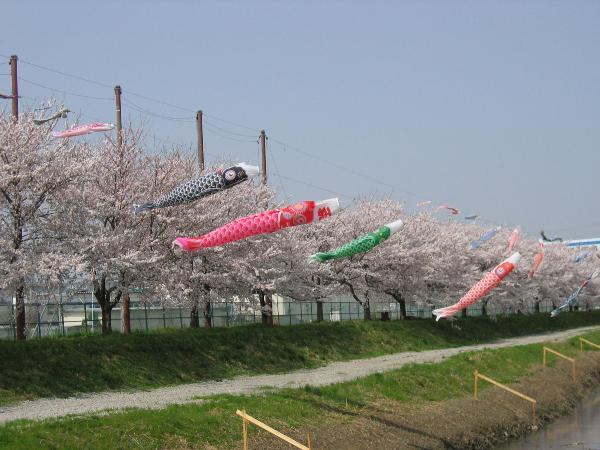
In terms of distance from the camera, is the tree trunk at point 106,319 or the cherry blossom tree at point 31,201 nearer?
the cherry blossom tree at point 31,201

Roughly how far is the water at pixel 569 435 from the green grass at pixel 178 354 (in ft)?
29.2

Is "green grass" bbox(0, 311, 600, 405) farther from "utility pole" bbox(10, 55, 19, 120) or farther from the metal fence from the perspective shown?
"utility pole" bbox(10, 55, 19, 120)

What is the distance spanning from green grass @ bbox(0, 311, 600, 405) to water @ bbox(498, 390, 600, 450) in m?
8.91

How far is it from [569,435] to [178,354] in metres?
11.7

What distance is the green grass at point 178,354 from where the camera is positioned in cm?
2145

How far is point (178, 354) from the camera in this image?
86.4ft

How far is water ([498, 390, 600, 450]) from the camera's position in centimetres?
2267

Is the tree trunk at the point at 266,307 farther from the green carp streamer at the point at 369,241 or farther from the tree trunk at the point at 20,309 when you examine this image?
the green carp streamer at the point at 369,241

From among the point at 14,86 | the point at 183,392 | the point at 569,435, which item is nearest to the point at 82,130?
the point at 14,86

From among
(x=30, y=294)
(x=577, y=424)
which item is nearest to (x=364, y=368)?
(x=577, y=424)

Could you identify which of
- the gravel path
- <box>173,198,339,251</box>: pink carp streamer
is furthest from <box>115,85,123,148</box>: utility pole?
<box>173,198,339,251</box>: pink carp streamer

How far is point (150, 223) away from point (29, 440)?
50.6ft

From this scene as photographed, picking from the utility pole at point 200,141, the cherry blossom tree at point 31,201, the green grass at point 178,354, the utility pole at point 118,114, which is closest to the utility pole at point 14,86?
the cherry blossom tree at point 31,201

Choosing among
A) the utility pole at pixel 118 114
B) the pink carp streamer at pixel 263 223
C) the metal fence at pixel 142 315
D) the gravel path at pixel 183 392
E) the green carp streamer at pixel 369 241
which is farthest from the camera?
the metal fence at pixel 142 315
